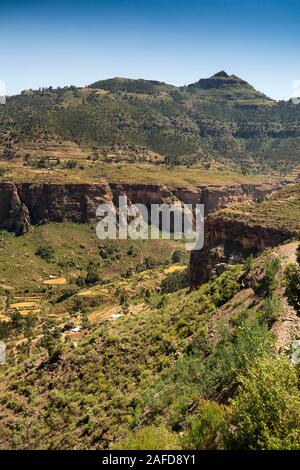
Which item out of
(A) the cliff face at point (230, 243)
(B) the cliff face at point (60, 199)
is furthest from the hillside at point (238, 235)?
(B) the cliff face at point (60, 199)

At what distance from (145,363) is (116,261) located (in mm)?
70276

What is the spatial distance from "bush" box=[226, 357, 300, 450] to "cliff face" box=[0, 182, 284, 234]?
93693 millimetres

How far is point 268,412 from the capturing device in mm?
14180

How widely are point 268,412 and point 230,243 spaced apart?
38.9m

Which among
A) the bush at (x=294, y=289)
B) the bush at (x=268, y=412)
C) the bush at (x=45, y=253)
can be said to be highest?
the bush at (x=294, y=289)

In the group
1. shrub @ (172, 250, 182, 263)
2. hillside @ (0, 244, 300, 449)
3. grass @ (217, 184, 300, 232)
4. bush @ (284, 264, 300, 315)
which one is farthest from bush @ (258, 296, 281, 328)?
shrub @ (172, 250, 182, 263)

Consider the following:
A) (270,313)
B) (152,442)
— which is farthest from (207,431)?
(270,313)

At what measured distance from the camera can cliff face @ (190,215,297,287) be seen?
50.3 metres

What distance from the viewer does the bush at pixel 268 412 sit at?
44.8 feet

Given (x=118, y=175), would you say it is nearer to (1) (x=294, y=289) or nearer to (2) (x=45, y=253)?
(2) (x=45, y=253)

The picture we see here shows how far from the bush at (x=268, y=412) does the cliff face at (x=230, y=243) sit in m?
34.2

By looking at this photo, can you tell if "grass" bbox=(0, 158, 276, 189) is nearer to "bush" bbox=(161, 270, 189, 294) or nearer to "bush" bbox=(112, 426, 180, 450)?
"bush" bbox=(161, 270, 189, 294)

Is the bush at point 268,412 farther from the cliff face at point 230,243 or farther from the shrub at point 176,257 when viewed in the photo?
the shrub at point 176,257

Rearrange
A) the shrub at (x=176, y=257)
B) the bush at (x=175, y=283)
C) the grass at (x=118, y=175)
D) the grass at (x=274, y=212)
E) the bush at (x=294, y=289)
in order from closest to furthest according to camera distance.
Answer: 1. the bush at (x=294, y=289)
2. the grass at (x=274, y=212)
3. the bush at (x=175, y=283)
4. the shrub at (x=176, y=257)
5. the grass at (x=118, y=175)
